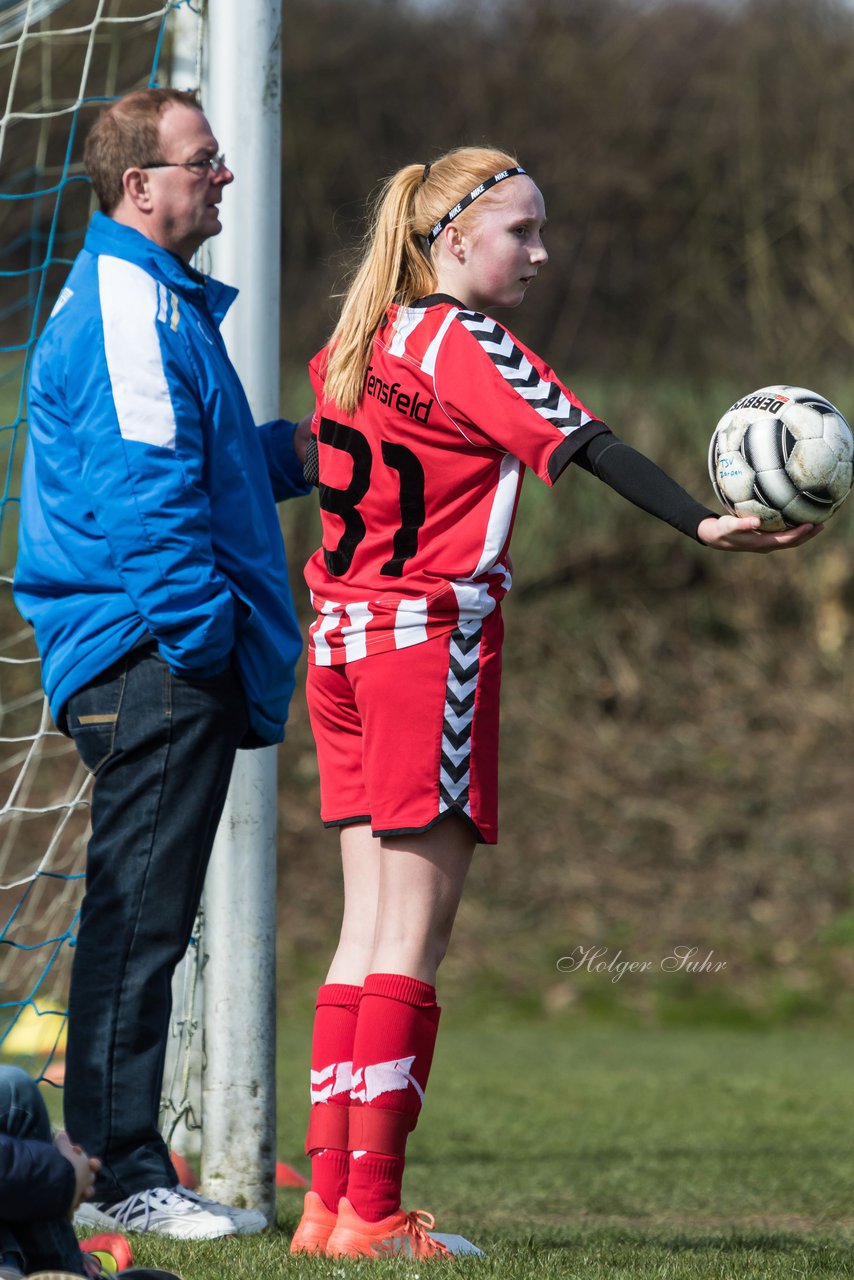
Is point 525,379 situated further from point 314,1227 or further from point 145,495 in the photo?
point 314,1227

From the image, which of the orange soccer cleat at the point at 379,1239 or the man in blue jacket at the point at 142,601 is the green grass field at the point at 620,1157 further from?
the man in blue jacket at the point at 142,601

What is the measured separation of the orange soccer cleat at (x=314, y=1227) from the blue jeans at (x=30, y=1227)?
29.4 inches

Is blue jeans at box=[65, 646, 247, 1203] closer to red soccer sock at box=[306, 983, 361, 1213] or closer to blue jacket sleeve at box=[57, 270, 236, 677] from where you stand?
blue jacket sleeve at box=[57, 270, 236, 677]

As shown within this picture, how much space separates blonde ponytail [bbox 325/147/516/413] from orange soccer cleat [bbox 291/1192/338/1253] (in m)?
1.51

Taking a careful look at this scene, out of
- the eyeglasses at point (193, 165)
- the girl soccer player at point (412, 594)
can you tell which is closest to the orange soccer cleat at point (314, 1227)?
the girl soccer player at point (412, 594)

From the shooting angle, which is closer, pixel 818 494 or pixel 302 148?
pixel 818 494

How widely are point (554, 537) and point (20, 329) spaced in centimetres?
428

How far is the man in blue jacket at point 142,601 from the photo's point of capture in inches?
125

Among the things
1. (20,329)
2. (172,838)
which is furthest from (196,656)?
(20,329)

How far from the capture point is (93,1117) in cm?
326

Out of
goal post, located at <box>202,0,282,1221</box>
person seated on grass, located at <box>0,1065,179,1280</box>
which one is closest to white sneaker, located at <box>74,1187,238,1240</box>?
goal post, located at <box>202,0,282,1221</box>

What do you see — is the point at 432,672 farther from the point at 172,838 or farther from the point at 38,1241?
the point at 38,1241

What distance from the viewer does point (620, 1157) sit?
521cm

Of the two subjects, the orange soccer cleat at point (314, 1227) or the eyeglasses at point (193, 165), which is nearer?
the orange soccer cleat at point (314, 1227)
